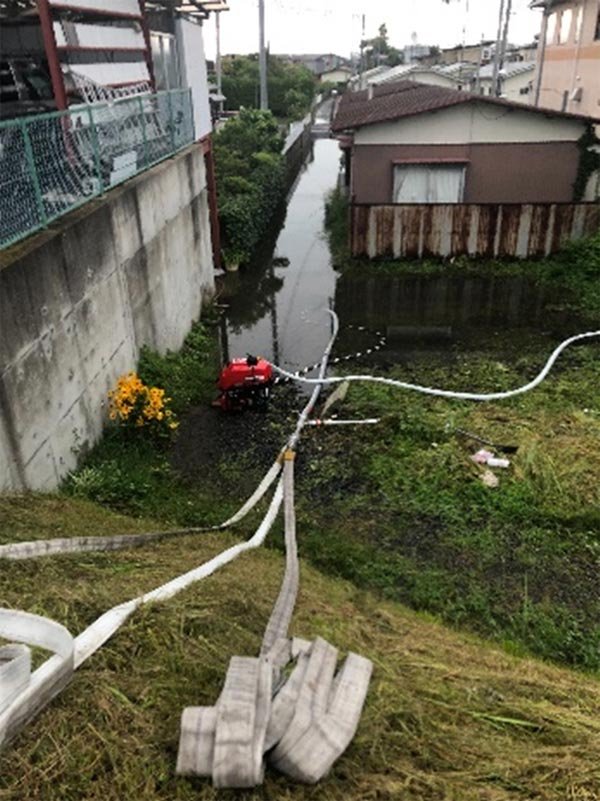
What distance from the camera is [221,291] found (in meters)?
15.1

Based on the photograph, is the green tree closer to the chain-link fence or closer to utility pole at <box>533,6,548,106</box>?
utility pole at <box>533,6,548,106</box>

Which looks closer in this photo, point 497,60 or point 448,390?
point 448,390

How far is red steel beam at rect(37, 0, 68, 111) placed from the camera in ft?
26.8

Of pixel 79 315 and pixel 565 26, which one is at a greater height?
pixel 565 26

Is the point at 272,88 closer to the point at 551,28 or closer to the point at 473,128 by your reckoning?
the point at 551,28

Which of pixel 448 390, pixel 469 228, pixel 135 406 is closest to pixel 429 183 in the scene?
pixel 469 228

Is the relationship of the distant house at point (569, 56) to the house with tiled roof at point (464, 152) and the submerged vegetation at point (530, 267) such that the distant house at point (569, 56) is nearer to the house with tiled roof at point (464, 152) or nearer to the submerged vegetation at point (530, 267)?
the house with tiled roof at point (464, 152)

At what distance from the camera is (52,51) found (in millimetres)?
8461

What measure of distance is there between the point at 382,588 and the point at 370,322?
8085 millimetres

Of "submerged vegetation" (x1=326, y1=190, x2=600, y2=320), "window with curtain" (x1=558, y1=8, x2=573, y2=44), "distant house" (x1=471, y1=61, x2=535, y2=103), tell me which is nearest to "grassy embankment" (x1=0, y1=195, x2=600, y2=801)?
"submerged vegetation" (x1=326, y1=190, x2=600, y2=320)

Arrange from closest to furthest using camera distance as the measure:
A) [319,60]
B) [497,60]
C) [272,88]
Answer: [497,60]
[272,88]
[319,60]

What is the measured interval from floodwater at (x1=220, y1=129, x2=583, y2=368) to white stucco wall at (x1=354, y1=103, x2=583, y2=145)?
142 inches

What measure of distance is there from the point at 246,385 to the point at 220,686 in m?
6.18

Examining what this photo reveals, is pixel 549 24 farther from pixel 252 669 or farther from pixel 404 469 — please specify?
pixel 252 669
